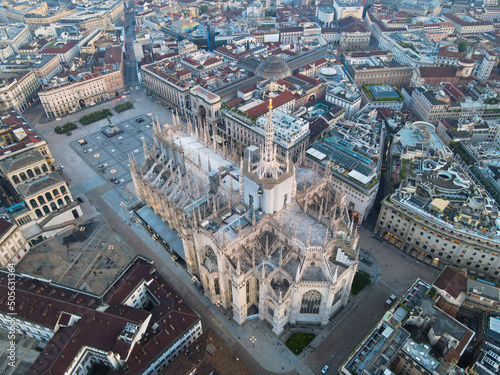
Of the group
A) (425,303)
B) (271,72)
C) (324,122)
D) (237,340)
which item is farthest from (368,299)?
(271,72)

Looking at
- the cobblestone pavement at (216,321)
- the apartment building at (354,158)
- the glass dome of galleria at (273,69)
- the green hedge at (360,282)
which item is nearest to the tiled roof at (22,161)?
the cobblestone pavement at (216,321)

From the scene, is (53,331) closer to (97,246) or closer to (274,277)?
(97,246)

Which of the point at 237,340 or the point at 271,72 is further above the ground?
the point at 271,72

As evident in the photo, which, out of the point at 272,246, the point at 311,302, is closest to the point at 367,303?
the point at 311,302

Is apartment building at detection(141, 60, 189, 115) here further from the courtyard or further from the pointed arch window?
the pointed arch window

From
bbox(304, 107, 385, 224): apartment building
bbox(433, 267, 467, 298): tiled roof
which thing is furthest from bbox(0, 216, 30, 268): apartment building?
bbox(433, 267, 467, 298): tiled roof

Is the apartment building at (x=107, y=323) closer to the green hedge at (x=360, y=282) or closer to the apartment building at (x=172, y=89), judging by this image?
the green hedge at (x=360, y=282)
